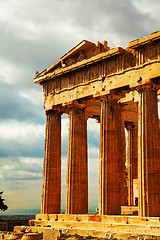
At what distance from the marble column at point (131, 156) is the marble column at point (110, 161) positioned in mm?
10506

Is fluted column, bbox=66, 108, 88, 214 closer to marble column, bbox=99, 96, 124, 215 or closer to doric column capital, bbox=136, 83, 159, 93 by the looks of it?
marble column, bbox=99, 96, 124, 215

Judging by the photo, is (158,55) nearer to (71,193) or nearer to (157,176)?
(157,176)

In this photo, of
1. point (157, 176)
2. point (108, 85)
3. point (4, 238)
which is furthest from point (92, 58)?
point (4, 238)

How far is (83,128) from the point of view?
32594mm

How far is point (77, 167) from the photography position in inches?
1230

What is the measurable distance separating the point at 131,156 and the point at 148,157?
46.4 feet

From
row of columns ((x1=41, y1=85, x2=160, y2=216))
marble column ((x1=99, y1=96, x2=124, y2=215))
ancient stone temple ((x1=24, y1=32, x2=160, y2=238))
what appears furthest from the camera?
marble column ((x1=99, y1=96, x2=124, y2=215))

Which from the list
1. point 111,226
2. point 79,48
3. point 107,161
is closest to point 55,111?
point 79,48

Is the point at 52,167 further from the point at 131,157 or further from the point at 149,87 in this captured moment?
the point at 149,87

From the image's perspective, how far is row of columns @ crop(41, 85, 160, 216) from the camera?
2492 cm

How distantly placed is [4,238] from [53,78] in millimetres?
15458

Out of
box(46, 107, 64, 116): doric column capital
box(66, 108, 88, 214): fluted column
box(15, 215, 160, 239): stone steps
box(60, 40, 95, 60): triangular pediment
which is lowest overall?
box(15, 215, 160, 239): stone steps

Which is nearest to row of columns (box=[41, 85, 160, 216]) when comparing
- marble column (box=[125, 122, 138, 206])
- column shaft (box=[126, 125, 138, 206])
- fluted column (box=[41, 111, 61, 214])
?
fluted column (box=[41, 111, 61, 214])

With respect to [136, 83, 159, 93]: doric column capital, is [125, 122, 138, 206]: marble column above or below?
below
